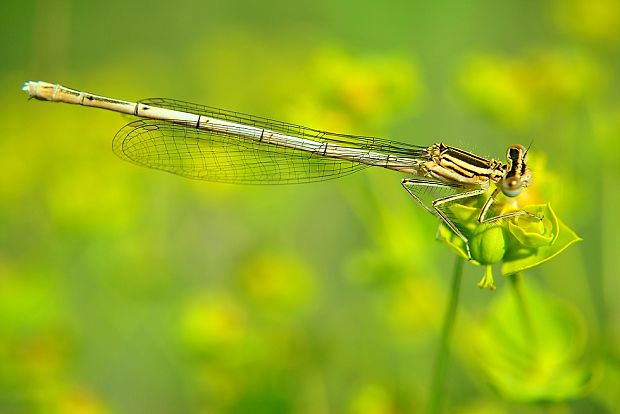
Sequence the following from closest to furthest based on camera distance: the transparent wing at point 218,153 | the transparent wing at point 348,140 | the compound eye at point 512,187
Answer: the compound eye at point 512,187, the transparent wing at point 348,140, the transparent wing at point 218,153

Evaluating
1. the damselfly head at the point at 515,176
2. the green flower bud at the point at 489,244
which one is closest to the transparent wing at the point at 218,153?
the damselfly head at the point at 515,176

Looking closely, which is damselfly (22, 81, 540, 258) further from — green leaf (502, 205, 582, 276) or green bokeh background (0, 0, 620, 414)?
green leaf (502, 205, 582, 276)

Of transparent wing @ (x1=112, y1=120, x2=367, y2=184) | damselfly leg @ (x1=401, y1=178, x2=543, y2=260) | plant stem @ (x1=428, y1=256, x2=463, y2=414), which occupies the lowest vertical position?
→ plant stem @ (x1=428, y1=256, x2=463, y2=414)

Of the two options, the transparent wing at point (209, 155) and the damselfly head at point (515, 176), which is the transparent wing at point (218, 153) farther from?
the damselfly head at point (515, 176)

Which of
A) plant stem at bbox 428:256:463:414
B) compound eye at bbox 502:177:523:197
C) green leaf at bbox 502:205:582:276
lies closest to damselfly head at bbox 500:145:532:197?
compound eye at bbox 502:177:523:197

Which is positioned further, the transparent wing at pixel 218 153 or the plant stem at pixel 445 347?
the transparent wing at pixel 218 153

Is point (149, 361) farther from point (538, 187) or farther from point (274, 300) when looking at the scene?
point (538, 187)

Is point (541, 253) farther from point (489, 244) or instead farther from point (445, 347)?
point (445, 347)

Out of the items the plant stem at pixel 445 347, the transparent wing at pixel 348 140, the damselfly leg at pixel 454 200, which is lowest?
the plant stem at pixel 445 347
